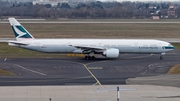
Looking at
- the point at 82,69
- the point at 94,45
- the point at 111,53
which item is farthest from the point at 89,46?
the point at 82,69

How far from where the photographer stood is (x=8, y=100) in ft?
107

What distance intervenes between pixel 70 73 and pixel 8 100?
16431mm

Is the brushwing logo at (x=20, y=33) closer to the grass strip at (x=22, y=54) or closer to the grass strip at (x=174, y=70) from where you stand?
the grass strip at (x=22, y=54)

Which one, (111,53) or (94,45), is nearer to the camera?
(111,53)

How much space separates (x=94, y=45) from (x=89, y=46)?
891 millimetres

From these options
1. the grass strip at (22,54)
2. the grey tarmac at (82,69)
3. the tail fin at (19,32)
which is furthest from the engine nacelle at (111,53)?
the tail fin at (19,32)

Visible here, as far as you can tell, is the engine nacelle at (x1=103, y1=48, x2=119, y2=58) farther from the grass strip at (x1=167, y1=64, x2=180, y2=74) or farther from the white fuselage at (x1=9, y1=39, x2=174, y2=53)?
the grass strip at (x1=167, y1=64, x2=180, y2=74)

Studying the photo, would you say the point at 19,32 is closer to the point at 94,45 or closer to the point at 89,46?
the point at 89,46

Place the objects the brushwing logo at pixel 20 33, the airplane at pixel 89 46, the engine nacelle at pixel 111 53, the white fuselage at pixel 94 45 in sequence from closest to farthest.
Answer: the engine nacelle at pixel 111 53, the airplane at pixel 89 46, the white fuselage at pixel 94 45, the brushwing logo at pixel 20 33

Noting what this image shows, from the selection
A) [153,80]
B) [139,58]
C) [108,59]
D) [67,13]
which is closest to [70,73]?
[153,80]

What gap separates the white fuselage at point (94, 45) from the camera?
60812 mm

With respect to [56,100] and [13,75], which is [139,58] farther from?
[56,100]

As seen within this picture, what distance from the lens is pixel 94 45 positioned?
6109 centimetres

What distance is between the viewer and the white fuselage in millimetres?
60812
